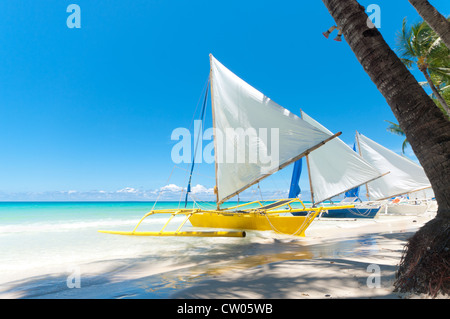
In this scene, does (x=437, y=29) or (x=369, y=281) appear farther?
(x=437, y=29)

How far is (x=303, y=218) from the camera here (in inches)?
383

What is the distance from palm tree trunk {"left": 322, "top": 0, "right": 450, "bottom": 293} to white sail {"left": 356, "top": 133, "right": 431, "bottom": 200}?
17.5 metres

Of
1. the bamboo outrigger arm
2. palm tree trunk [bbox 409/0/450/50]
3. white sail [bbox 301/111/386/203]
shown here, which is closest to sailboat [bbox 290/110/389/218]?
white sail [bbox 301/111/386/203]

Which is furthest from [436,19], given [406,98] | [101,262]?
[101,262]

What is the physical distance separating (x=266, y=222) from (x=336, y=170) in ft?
20.7

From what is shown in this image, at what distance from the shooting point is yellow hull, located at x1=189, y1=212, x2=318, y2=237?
968 centimetres

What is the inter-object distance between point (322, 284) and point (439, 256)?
50.9 inches

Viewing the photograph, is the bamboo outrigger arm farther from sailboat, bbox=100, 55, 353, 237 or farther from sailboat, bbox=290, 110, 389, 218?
sailboat, bbox=290, 110, 389, 218

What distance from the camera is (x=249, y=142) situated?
8.70m

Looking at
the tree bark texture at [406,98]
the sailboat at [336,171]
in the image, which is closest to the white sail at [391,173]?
the sailboat at [336,171]

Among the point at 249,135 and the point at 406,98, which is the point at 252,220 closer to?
the point at 249,135

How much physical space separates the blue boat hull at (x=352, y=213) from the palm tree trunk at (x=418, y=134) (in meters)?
15.7
